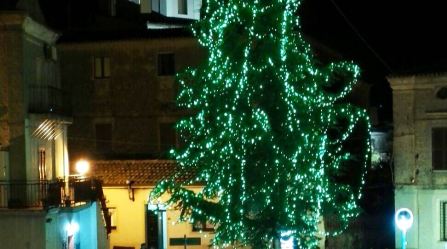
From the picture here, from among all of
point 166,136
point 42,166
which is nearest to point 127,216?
point 166,136

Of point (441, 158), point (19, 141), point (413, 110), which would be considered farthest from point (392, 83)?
point (19, 141)

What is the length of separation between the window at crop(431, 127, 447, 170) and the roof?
1155 centimetres

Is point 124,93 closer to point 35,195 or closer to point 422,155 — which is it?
point 35,195

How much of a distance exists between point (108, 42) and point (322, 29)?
1724 cm

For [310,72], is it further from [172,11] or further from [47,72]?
[172,11]

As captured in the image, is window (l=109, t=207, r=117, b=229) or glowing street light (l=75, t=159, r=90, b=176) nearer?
glowing street light (l=75, t=159, r=90, b=176)

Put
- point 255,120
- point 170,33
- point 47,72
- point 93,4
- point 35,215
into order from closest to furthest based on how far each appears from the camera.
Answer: point 255,120 → point 35,215 → point 47,72 → point 170,33 → point 93,4

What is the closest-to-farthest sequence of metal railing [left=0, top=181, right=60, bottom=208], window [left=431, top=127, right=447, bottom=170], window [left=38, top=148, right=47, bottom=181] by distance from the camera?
metal railing [left=0, top=181, right=60, bottom=208] → window [left=38, top=148, right=47, bottom=181] → window [left=431, top=127, right=447, bottom=170]

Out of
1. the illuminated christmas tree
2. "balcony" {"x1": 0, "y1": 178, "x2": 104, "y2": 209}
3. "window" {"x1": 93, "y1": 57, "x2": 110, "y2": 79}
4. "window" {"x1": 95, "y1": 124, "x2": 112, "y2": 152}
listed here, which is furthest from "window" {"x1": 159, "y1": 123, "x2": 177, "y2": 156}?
the illuminated christmas tree

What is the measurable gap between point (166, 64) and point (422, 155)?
41.0 feet

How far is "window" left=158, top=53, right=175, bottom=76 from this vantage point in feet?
124

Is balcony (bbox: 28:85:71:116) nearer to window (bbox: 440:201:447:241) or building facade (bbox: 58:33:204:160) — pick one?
building facade (bbox: 58:33:204:160)

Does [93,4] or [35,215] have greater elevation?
[93,4]

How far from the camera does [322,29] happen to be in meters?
50.4
